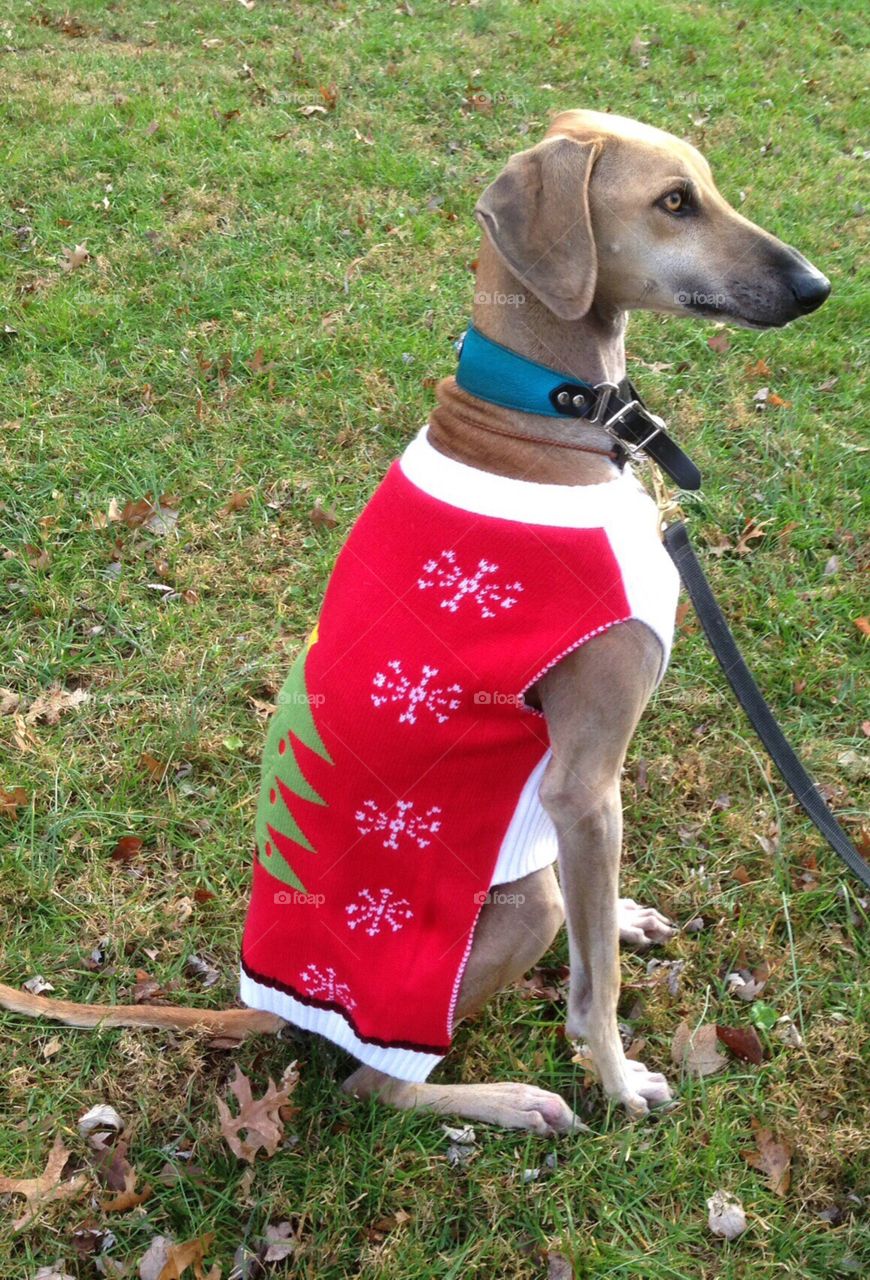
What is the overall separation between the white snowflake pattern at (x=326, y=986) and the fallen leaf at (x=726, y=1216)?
1.09 metres

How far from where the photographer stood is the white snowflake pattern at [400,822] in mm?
2361

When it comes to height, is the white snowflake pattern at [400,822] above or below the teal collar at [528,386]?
below

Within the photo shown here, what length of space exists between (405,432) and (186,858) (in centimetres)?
256

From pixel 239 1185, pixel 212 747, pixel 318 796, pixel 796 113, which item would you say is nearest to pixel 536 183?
pixel 318 796

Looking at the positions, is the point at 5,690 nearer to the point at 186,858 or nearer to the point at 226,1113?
the point at 186,858

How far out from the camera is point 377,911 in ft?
Result: 8.09

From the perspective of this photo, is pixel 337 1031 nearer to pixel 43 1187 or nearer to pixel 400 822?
pixel 400 822

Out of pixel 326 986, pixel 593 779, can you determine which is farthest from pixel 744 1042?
pixel 326 986

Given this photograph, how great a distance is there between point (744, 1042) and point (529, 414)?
194cm

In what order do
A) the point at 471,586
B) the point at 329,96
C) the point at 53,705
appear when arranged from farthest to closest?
1. the point at 329,96
2. the point at 53,705
3. the point at 471,586

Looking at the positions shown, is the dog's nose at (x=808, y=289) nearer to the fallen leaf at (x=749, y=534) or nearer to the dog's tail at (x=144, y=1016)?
the fallen leaf at (x=749, y=534)

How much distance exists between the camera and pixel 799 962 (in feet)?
10.2

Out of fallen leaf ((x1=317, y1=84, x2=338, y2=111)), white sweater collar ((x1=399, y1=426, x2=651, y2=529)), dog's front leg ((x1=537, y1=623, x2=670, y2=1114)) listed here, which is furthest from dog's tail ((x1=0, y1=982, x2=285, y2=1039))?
fallen leaf ((x1=317, y1=84, x2=338, y2=111))

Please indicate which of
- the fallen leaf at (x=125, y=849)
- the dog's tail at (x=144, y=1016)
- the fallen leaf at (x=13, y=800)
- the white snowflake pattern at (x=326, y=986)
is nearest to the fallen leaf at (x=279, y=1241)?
the dog's tail at (x=144, y=1016)
